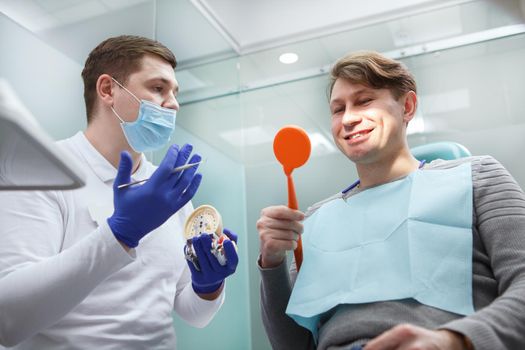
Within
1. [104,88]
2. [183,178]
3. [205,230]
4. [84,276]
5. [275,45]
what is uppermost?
[275,45]

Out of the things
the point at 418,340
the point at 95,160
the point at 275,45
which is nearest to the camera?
the point at 418,340

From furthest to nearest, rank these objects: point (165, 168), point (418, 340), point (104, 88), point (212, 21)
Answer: point (212, 21) < point (104, 88) < point (165, 168) < point (418, 340)

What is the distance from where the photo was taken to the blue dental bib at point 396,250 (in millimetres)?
881

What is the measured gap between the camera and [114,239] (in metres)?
0.96

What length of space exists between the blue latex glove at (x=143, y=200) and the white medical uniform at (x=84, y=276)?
3cm

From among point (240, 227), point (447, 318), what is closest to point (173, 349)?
point (447, 318)

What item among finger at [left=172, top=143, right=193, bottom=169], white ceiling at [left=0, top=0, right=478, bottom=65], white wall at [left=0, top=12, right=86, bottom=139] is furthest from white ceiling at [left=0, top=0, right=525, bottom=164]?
finger at [left=172, top=143, right=193, bottom=169]

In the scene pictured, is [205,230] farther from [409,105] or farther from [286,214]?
[409,105]

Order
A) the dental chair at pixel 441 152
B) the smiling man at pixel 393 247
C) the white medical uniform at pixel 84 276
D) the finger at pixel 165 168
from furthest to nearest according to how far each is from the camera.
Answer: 1. the dental chair at pixel 441 152
2. the finger at pixel 165 168
3. the white medical uniform at pixel 84 276
4. the smiling man at pixel 393 247

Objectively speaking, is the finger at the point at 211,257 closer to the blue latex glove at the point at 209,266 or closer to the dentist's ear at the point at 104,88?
the blue latex glove at the point at 209,266

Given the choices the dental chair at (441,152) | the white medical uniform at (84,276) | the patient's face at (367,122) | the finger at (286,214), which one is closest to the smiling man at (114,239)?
the white medical uniform at (84,276)

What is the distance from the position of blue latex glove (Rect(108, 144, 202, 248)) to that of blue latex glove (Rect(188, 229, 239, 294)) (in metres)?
0.13

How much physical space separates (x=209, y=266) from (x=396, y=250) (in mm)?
500

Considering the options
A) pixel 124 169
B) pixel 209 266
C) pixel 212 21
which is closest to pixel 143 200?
pixel 124 169
